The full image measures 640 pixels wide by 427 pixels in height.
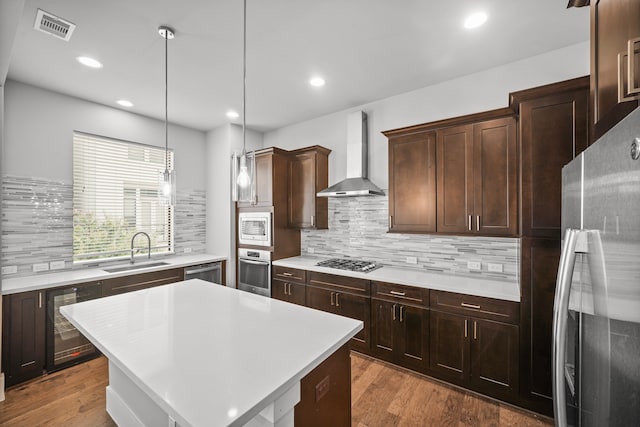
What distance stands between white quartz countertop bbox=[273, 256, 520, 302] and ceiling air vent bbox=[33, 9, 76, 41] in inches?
111

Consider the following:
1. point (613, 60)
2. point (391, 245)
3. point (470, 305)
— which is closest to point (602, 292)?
point (613, 60)

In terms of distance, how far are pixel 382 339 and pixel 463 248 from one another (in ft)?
3.98

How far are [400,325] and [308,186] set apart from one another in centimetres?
200

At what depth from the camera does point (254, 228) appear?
3842 millimetres

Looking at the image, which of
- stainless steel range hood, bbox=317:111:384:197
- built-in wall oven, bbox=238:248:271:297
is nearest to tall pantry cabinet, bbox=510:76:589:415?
stainless steel range hood, bbox=317:111:384:197

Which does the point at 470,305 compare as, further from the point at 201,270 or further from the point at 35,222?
the point at 35,222

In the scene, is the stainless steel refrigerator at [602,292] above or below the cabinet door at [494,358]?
above

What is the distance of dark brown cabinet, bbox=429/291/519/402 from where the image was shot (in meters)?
2.12

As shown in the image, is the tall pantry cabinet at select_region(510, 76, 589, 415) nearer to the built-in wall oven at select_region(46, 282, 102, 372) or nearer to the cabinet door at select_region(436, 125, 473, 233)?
the cabinet door at select_region(436, 125, 473, 233)

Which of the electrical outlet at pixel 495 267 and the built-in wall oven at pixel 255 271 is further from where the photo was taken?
the built-in wall oven at pixel 255 271

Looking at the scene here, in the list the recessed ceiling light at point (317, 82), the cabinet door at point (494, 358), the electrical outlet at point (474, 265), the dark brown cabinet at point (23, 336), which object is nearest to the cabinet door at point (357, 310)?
the cabinet door at point (494, 358)

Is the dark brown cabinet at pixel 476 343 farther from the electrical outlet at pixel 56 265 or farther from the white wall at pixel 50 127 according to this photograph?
the white wall at pixel 50 127

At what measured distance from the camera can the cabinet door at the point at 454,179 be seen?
8.21ft

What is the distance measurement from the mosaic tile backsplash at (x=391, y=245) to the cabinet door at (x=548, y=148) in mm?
637
